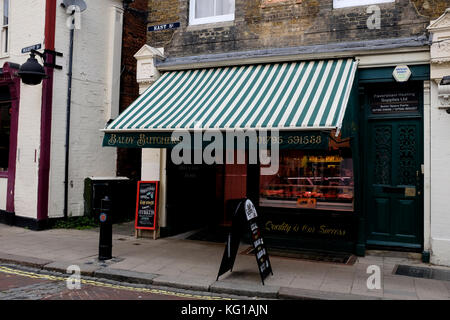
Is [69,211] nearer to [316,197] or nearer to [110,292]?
[110,292]

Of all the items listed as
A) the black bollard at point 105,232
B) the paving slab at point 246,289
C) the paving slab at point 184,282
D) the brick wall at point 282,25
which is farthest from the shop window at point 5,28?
the paving slab at point 246,289

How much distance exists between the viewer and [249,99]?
7.39 meters

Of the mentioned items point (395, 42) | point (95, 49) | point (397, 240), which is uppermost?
point (95, 49)

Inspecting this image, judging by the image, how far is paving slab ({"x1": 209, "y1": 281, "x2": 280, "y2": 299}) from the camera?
18.8 feet

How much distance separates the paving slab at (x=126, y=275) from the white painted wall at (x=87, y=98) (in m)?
4.68

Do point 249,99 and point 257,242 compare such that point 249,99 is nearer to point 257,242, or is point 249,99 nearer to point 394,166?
point 257,242

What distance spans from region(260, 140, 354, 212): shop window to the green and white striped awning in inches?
64.2

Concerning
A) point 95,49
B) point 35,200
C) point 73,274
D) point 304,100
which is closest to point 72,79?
point 95,49

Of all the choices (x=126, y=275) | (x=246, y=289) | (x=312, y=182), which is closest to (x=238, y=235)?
(x=246, y=289)

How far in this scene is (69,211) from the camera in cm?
1098

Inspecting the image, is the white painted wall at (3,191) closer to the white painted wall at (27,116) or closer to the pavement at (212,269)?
the white painted wall at (27,116)

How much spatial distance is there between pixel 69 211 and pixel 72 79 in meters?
3.55

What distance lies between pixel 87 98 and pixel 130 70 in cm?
196

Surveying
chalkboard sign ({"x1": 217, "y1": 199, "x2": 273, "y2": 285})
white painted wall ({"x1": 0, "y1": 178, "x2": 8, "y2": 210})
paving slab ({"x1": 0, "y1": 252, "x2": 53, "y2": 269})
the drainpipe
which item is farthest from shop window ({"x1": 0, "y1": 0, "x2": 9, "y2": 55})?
chalkboard sign ({"x1": 217, "y1": 199, "x2": 273, "y2": 285})
